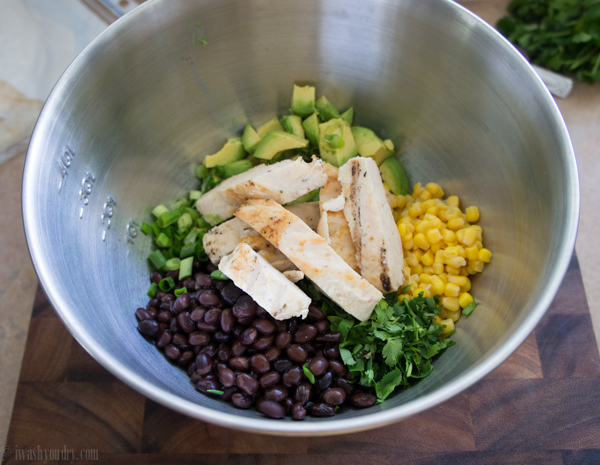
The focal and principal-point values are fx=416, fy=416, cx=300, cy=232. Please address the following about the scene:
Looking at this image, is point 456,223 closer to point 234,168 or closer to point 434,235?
point 434,235

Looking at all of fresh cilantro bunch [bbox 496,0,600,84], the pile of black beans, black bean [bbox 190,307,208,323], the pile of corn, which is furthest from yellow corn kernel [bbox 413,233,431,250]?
fresh cilantro bunch [bbox 496,0,600,84]

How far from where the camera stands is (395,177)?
104 inches

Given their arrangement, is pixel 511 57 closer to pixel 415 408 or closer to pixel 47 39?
pixel 415 408

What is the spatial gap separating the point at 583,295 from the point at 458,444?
3.70ft

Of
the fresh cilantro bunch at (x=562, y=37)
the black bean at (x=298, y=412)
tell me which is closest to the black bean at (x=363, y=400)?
the black bean at (x=298, y=412)

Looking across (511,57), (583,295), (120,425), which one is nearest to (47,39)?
(120,425)

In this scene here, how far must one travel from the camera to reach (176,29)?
2.29 m

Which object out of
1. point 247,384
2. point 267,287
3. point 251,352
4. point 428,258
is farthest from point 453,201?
point 247,384

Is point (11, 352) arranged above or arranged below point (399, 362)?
below

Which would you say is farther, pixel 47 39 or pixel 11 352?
pixel 47 39

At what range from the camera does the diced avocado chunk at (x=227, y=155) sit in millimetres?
2705

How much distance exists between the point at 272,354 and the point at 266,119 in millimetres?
1617

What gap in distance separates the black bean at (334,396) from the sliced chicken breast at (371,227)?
0.60m

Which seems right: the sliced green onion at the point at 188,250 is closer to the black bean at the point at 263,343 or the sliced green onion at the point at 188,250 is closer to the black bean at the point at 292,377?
the black bean at the point at 263,343
